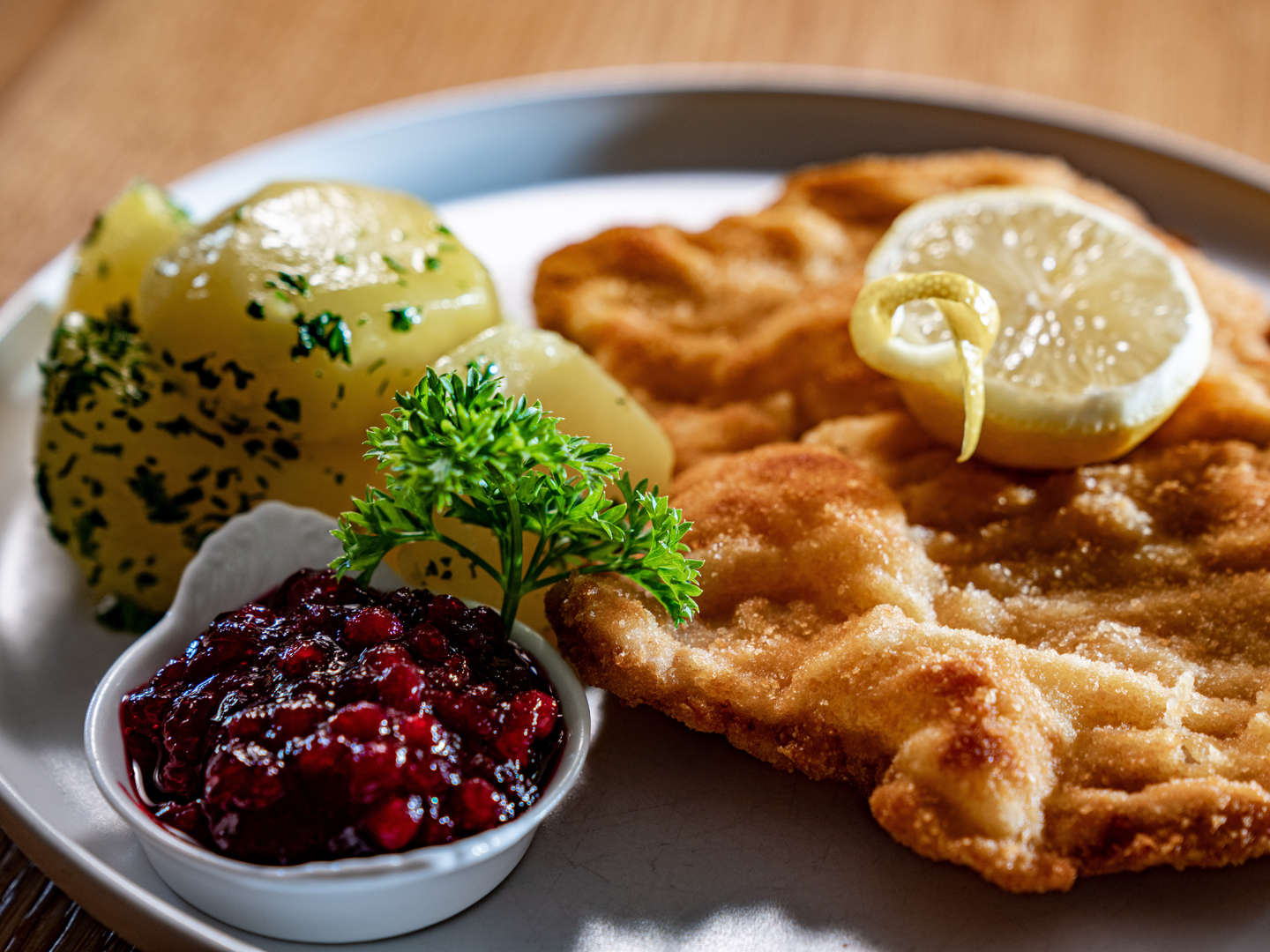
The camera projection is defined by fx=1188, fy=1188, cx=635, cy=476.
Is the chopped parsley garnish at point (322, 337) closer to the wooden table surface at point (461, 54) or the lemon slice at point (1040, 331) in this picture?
the lemon slice at point (1040, 331)

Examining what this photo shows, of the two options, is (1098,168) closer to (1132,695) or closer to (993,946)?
(1132,695)

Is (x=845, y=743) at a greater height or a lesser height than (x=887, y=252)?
lesser

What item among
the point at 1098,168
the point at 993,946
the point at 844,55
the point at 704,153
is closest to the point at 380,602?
the point at 993,946

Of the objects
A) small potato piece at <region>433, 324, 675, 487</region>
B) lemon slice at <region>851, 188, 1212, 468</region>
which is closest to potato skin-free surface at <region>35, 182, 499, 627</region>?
small potato piece at <region>433, 324, 675, 487</region>

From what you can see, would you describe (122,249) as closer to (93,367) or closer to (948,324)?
(93,367)

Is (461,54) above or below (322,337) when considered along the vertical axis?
below

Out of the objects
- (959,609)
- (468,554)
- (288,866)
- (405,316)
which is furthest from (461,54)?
(288,866)

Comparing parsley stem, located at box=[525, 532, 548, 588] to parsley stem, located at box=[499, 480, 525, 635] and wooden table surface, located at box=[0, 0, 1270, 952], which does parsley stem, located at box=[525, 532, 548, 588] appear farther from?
wooden table surface, located at box=[0, 0, 1270, 952]
